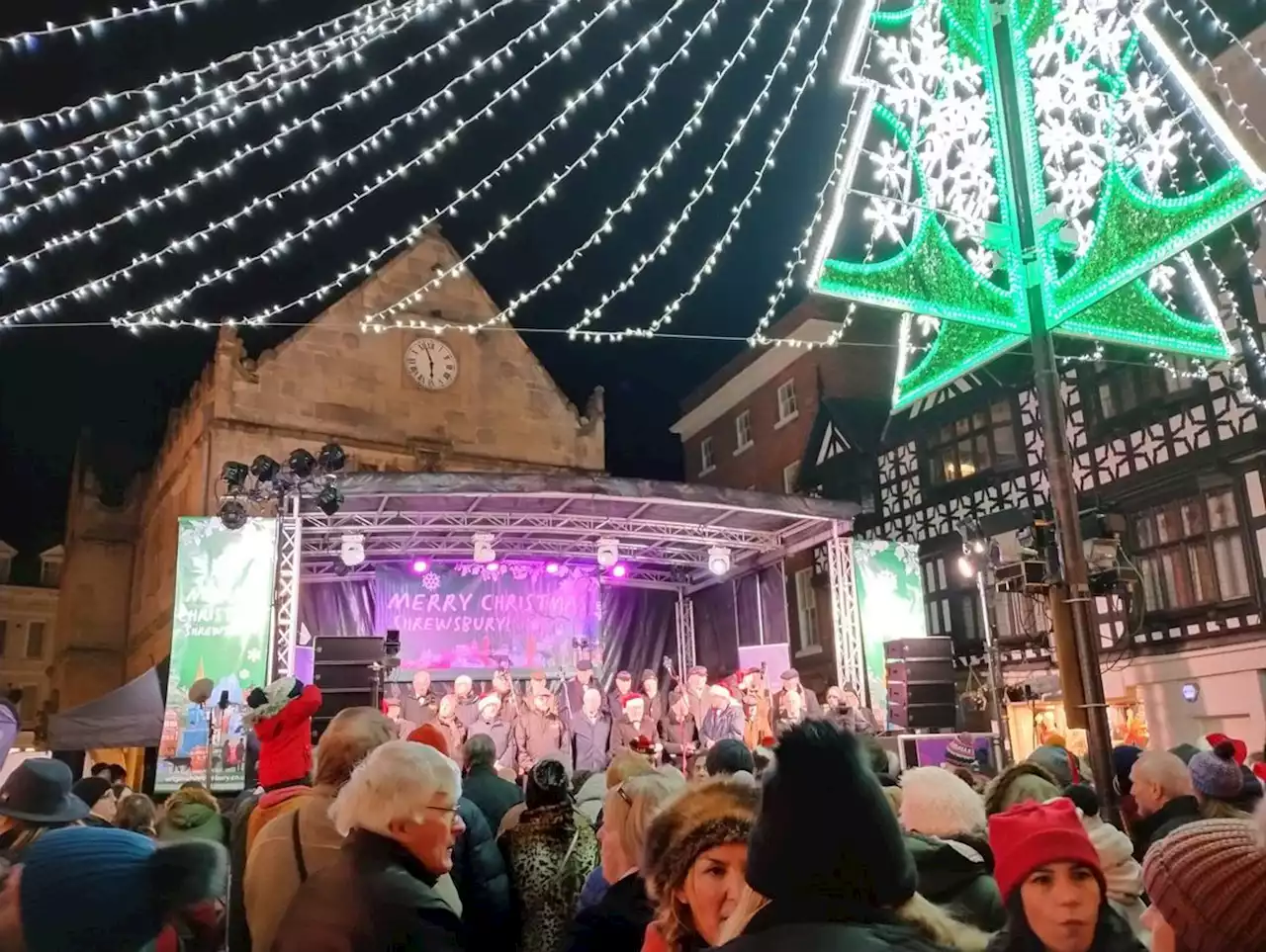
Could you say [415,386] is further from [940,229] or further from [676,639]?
[940,229]

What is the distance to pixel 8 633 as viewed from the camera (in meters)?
34.4

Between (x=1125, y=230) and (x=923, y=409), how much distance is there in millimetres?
14389

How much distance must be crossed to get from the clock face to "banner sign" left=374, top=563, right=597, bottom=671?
5.95 meters

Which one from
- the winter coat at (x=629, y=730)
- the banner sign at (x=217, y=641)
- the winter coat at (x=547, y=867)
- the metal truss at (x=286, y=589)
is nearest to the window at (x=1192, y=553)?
the winter coat at (x=629, y=730)

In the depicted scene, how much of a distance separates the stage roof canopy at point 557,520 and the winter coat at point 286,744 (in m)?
9.57

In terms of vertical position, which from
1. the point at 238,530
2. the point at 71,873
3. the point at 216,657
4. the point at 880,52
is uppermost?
the point at 880,52

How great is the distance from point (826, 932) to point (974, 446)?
18.3m

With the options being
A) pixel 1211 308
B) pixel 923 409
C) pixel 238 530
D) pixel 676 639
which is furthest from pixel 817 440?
pixel 1211 308

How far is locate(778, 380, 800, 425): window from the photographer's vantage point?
23891 mm

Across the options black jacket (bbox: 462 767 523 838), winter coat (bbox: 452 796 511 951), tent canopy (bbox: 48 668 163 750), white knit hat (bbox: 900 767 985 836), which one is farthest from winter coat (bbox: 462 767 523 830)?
tent canopy (bbox: 48 668 163 750)

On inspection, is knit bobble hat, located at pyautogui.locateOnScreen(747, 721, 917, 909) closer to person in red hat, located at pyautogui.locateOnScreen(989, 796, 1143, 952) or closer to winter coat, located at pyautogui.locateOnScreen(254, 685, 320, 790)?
person in red hat, located at pyautogui.locateOnScreen(989, 796, 1143, 952)

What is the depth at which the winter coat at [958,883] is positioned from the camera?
283 cm

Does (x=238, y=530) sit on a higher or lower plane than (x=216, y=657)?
higher

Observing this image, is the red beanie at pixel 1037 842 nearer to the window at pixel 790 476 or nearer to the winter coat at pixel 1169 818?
the winter coat at pixel 1169 818
